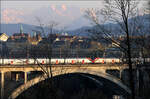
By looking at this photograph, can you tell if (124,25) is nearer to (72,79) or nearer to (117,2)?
(117,2)

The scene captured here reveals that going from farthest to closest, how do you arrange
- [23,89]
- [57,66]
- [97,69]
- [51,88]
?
[97,69], [57,66], [23,89], [51,88]

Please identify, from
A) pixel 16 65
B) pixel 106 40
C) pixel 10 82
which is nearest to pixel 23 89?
pixel 16 65

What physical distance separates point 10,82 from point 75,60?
7703 mm

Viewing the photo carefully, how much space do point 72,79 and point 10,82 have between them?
11.8m

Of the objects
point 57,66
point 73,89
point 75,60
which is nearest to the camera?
point 57,66

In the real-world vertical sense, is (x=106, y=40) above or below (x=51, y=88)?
above

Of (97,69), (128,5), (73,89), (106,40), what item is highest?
(128,5)

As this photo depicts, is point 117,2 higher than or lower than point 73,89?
higher

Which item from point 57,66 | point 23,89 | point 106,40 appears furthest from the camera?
point 57,66

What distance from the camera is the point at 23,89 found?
31812mm

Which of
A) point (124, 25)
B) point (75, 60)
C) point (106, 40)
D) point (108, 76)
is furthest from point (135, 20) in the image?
point (75, 60)

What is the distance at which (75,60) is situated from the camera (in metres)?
40.1

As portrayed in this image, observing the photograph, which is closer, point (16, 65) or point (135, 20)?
point (135, 20)

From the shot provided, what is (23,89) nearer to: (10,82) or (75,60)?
(10,82)
